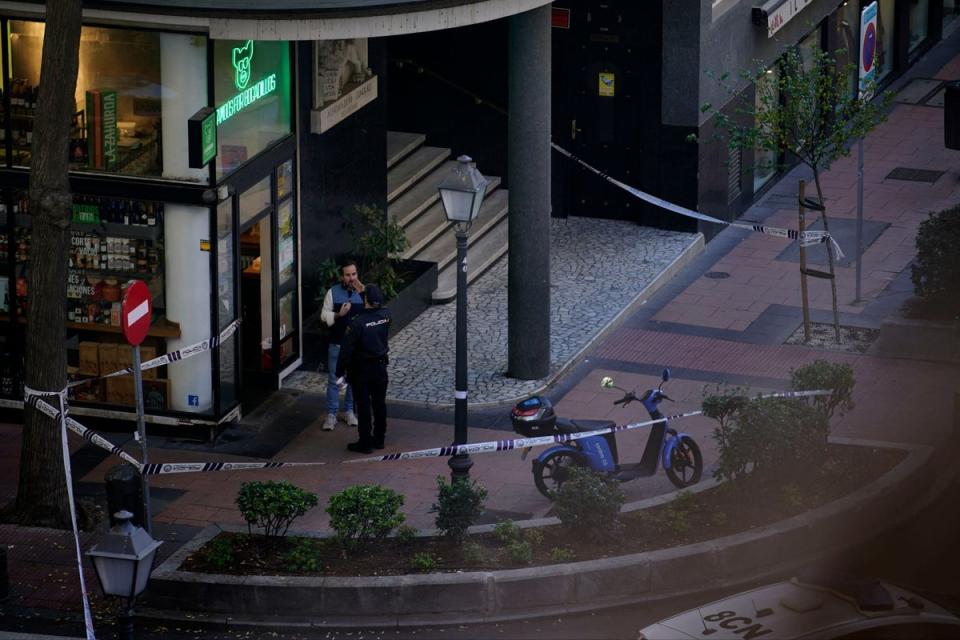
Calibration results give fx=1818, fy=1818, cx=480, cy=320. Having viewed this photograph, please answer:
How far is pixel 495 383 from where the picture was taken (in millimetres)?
19312

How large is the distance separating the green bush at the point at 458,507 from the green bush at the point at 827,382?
339 cm

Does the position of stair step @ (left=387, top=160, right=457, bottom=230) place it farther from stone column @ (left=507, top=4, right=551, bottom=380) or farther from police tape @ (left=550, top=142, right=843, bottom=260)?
stone column @ (left=507, top=4, right=551, bottom=380)

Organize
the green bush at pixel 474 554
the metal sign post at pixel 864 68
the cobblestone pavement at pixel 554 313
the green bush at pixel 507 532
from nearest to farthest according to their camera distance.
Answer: the green bush at pixel 474 554 < the green bush at pixel 507 532 < the cobblestone pavement at pixel 554 313 < the metal sign post at pixel 864 68

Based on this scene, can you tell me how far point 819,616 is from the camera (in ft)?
35.1

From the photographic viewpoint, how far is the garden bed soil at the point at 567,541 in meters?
14.2

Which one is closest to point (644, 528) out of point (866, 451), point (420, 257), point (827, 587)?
point (866, 451)

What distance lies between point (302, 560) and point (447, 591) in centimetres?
120

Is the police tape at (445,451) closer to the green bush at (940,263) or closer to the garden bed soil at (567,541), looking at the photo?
the garden bed soil at (567,541)

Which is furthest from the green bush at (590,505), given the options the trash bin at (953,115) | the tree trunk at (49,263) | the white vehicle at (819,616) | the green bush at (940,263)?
the green bush at (940,263)

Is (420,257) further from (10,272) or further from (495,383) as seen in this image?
(10,272)

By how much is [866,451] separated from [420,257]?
7.68 metres

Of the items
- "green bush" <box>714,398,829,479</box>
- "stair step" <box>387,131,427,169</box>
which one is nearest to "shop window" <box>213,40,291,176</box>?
"stair step" <box>387,131,427,169</box>

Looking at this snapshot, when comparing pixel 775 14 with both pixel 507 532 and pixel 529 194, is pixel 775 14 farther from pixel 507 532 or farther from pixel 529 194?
pixel 507 532

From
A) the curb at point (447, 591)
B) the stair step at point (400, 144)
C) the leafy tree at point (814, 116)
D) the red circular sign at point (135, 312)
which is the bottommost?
the curb at point (447, 591)
